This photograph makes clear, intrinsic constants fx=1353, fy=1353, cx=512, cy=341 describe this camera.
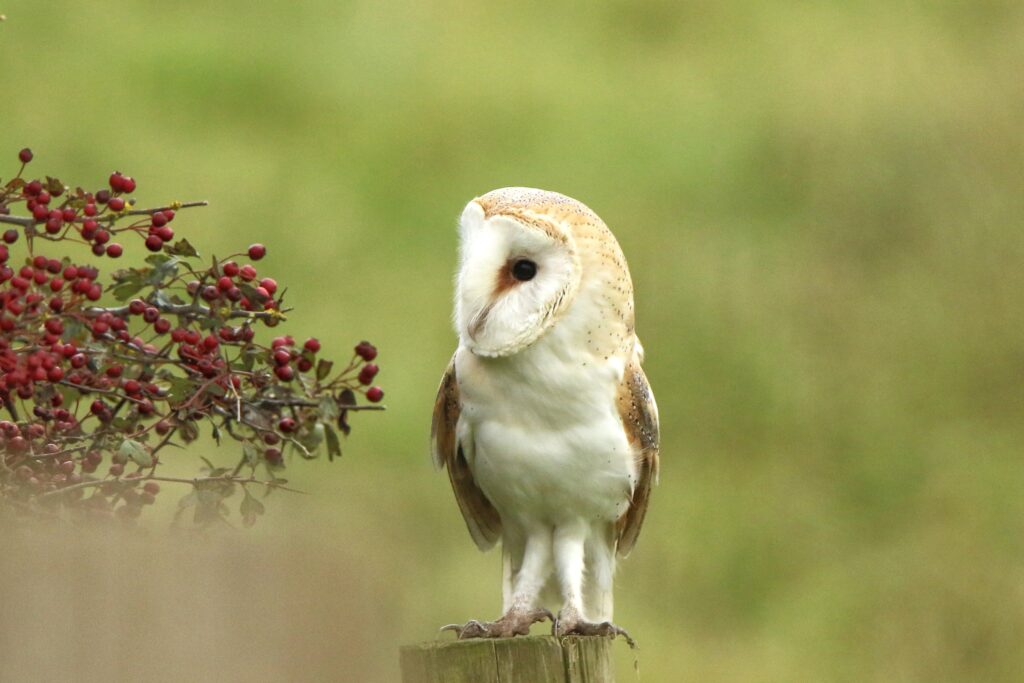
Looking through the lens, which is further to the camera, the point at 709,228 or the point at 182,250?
the point at 709,228

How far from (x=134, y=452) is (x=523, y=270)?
61 cm

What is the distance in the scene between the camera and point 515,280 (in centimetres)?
173

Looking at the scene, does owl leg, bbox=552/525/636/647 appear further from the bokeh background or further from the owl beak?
the bokeh background

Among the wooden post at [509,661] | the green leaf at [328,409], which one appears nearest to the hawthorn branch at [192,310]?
the green leaf at [328,409]

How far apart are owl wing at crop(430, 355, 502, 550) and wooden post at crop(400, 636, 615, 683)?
0.49m

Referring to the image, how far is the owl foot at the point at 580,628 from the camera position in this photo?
1.78m

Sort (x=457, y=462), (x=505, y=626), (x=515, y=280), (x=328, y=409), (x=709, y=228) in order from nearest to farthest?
1. (x=328, y=409)
2. (x=515, y=280)
3. (x=505, y=626)
4. (x=457, y=462)
5. (x=709, y=228)

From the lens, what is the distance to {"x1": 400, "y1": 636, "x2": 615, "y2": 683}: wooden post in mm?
1406

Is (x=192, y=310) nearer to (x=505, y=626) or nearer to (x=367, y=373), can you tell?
(x=367, y=373)

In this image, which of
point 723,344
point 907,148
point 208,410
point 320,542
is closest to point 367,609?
point 320,542

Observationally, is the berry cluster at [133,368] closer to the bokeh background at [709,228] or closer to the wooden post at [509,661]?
the wooden post at [509,661]

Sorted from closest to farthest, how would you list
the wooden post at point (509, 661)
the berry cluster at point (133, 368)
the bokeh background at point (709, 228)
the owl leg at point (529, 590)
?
the berry cluster at point (133, 368)
the wooden post at point (509, 661)
the owl leg at point (529, 590)
the bokeh background at point (709, 228)

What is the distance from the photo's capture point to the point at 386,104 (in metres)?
5.07

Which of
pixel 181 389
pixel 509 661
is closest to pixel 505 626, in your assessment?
pixel 509 661
